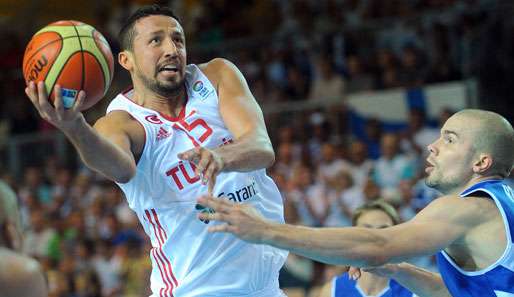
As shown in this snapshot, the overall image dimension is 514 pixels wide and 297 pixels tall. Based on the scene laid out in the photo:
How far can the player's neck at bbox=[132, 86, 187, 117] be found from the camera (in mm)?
5582

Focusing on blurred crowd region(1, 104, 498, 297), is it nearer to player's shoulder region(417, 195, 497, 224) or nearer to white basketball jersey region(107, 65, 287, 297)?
white basketball jersey region(107, 65, 287, 297)

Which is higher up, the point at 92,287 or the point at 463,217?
the point at 463,217

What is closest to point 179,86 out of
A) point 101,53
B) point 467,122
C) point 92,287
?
point 101,53

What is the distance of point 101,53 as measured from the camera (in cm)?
493

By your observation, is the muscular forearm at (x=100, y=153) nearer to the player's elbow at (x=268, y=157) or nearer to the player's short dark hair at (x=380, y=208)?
the player's elbow at (x=268, y=157)

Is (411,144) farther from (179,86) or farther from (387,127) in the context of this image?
(179,86)

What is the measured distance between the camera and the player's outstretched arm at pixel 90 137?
14.3 ft

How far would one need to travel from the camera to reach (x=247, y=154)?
491 centimetres

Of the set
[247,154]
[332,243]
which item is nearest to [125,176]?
[247,154]

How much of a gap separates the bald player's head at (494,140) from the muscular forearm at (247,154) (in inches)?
43.1

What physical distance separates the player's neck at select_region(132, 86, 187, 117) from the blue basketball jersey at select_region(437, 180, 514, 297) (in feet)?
5.95

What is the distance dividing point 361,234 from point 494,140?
41.7 inches

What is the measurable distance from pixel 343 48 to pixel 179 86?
26.7 feet

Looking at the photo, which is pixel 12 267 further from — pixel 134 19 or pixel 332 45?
pixel 332 45
